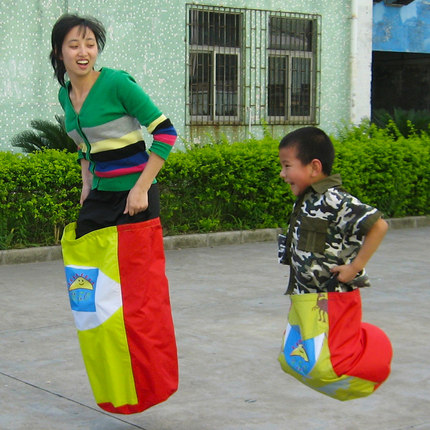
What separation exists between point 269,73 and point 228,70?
2.55 feet

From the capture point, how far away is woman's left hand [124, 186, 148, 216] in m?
4.08

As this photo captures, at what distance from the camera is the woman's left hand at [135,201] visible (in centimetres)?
408

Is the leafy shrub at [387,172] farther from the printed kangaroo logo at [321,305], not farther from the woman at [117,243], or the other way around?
the printed kangaroo logo at [321,305]

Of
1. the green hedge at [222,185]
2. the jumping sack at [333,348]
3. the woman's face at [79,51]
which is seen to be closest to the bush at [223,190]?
the green hedge at [222,185]

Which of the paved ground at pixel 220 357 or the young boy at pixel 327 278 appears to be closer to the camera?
the young boy at pixel 327 278

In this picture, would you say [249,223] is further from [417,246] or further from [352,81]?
[352,81]

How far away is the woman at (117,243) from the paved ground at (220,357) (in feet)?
1.23

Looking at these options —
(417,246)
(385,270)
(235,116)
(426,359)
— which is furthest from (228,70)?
(426,359)

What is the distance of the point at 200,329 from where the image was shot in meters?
6.40

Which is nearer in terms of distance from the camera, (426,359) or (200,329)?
(426,359)

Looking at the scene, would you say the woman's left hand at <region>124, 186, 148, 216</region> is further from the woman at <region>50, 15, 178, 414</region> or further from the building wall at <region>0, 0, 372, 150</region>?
the building wall at <region>0, 0, 372, 150</region>

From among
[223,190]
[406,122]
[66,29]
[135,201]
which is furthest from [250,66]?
[135,201]

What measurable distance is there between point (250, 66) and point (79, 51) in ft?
31.8

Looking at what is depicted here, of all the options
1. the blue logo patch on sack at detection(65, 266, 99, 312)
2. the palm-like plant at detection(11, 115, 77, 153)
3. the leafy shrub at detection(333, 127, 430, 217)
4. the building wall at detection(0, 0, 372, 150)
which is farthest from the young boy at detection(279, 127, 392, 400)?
the building wall at detection(0, 0, 372, 150)
